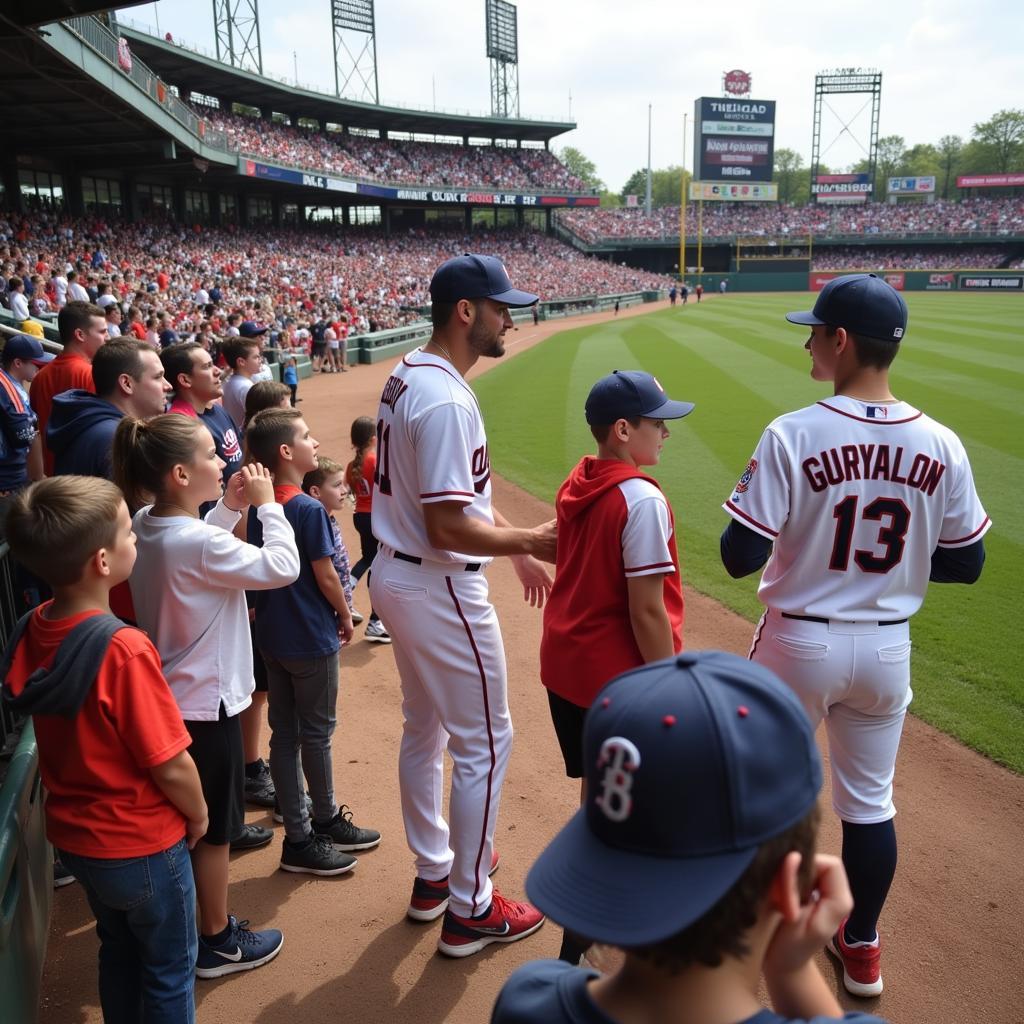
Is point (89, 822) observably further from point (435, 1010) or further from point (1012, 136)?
point (1012, 136)

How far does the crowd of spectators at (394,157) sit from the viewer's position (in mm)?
42344

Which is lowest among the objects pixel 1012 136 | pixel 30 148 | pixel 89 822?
pixel 89 822

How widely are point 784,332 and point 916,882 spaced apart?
29.0 metres

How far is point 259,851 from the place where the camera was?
4.09 meters

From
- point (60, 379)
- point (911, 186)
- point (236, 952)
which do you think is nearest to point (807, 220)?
point (911, 186)

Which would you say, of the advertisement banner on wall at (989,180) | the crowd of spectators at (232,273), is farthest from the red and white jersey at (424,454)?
the advertisement banner on wall at (989,180)

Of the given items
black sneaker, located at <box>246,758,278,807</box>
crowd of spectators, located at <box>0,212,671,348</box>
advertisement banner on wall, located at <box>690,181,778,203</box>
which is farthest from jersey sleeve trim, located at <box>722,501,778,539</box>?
advertisement banner on wall, located at <box>690,181,778,203</box>

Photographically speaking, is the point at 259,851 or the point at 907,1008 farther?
the point at 259,851

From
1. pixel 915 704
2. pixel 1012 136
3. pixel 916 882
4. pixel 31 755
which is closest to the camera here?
pixel 31 755

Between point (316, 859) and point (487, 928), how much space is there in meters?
0.93

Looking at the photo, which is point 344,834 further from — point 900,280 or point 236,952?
point 900,280

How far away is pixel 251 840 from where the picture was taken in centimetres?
409

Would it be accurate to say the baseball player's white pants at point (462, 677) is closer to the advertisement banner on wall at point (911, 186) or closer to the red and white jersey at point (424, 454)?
the red and white jersey at point (424, 454)

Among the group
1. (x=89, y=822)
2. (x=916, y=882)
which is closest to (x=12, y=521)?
(x=89, y=822)
